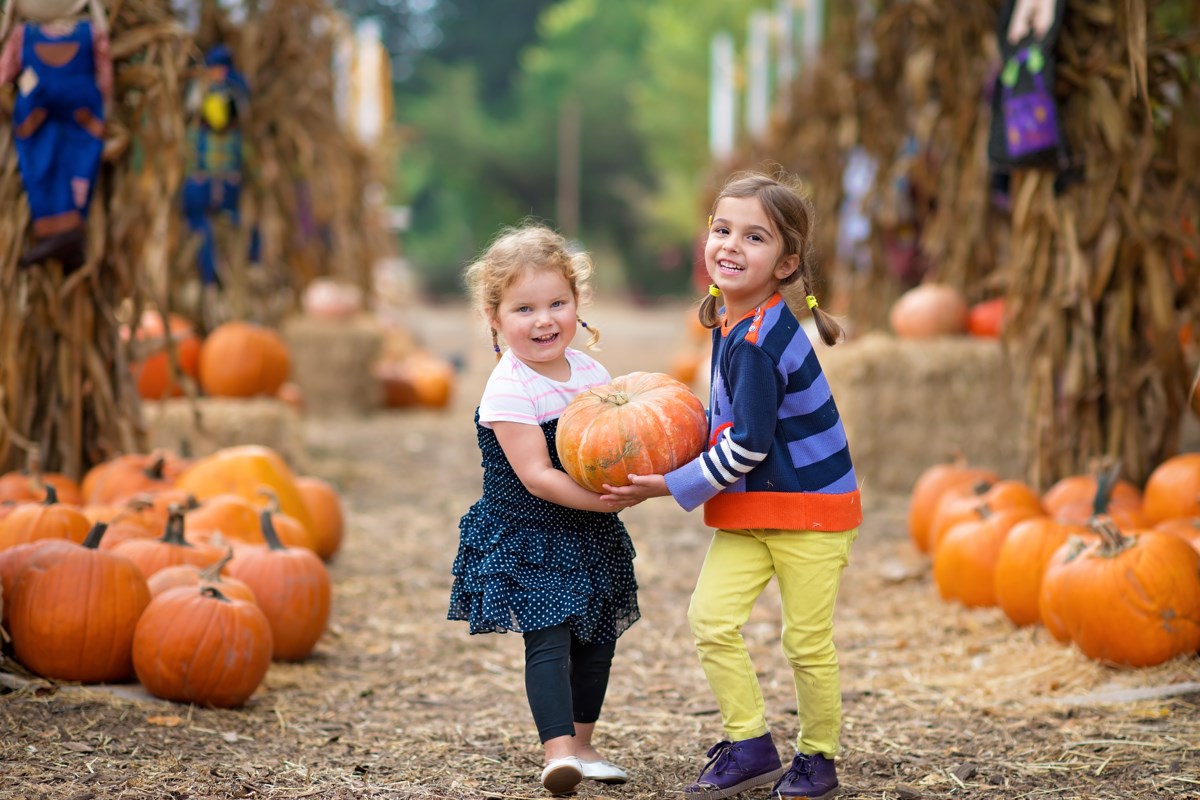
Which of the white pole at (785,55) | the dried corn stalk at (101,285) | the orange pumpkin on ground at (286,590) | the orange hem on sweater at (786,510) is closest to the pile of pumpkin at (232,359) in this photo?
the dried corn stalk at (101,285)

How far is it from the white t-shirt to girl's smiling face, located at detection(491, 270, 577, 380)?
0.04 meters

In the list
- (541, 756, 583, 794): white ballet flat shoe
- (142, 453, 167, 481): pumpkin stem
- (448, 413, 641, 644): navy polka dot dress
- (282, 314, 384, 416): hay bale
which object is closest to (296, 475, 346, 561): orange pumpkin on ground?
(142, 453, 167, 481): pumpkin stem

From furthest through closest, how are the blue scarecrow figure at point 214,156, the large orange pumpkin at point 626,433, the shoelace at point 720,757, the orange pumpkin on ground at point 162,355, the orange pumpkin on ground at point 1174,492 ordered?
the blue scarecrow figure at point 214,156 < the orange pumpkin on ground at point 162,355 < the orange pumpkin on ground at point 1174,492 < the shoelace at point 720,757 < the large orange pumpkin at point 626,433

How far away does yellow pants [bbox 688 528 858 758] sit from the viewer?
2.74 m

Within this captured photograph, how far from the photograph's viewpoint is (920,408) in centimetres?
702

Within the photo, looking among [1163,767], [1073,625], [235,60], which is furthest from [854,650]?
[235,60]

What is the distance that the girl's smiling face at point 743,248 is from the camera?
274 cm

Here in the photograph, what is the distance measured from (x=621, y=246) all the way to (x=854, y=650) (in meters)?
35.2

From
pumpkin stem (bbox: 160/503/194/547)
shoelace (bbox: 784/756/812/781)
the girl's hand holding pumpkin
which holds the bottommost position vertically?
shoelace (bbox: 784/756/812/781)

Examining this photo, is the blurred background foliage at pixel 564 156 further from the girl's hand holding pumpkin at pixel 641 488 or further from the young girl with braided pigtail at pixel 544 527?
the girl's hand holding pumpkin at pixel 641 488

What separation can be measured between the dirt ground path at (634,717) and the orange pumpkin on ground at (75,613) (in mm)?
94

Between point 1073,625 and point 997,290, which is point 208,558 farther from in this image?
point 997,290

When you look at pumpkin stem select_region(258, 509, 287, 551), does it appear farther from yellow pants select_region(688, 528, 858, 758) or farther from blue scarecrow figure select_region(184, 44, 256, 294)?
blue scarecrow figure select_region(184, 44, 256, 294)

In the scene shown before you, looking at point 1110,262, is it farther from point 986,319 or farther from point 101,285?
point 101,285
